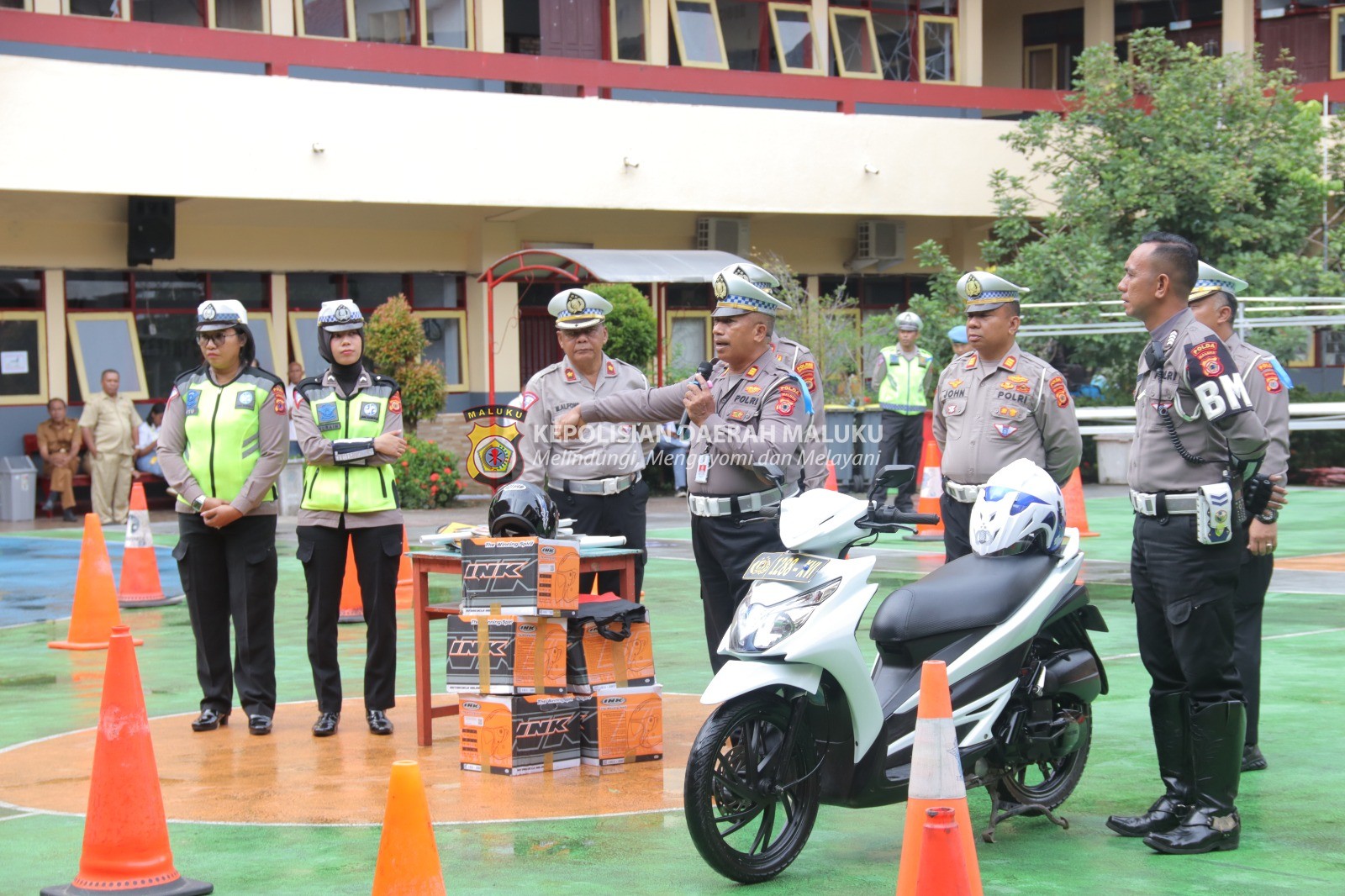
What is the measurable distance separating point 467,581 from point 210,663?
176 centimetres

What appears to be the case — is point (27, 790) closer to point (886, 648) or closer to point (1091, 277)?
point (886, 648)

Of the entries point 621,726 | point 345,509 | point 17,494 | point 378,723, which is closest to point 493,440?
point 345,509

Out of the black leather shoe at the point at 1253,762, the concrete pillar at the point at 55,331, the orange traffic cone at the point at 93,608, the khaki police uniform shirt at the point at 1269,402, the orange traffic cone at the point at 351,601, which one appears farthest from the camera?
the concrete pillar at the point at 55,331

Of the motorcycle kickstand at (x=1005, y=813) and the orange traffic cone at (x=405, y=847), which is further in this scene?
the motorcycle kickstand at (x=1005, y=813)

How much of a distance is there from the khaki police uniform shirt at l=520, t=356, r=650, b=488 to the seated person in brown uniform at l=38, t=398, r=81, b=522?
1394cm

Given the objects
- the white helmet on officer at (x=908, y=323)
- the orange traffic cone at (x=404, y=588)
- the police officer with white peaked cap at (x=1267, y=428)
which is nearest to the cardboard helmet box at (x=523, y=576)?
the police officer with white peaked cap at (x=1267, y=428)

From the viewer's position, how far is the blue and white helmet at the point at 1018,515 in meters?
6.32

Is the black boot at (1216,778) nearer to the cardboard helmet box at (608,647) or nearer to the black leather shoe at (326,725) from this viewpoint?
the cardboard helmet box at (608,647)

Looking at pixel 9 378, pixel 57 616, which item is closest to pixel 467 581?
pixel 57 616

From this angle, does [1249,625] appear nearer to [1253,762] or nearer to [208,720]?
[1253,762]

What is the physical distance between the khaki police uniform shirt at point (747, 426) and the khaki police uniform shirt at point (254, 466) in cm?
215

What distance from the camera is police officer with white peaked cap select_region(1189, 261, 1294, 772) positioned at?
7027 mm

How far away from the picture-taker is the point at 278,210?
24.1 metres

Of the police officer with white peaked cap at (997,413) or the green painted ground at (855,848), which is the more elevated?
the police officer with white peaked cap at (997,413)
